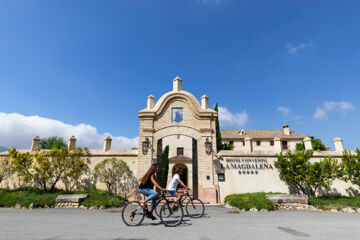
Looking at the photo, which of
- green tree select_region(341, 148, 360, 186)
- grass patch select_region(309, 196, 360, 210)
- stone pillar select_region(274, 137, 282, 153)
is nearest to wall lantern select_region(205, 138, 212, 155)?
stone pillar select_region(274, 137, 282, 153)

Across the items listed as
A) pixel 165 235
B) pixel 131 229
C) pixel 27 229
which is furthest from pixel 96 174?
pixel 165 235

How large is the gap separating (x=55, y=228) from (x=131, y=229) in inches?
87.1

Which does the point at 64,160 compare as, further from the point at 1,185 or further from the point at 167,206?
the point at 167,206

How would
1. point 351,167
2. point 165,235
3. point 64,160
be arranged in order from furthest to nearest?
1. point 64,160
2. point 351,167
3. point 165,235

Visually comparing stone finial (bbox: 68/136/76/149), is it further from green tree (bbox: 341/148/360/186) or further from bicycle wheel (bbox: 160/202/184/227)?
green tree (bbox: 341/148/360/186)

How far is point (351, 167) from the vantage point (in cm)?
1171

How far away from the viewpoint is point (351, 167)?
461 inches

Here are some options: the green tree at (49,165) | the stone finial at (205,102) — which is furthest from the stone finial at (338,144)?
the green tree at (49,165)

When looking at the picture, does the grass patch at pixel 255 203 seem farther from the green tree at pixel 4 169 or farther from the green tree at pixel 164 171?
the green tree at pixel 4 169

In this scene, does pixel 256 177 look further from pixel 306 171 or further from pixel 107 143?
pixel 107 143

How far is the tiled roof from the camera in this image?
121ft

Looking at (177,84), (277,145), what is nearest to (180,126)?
(177,84)

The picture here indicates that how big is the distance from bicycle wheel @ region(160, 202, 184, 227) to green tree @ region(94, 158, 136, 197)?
7322 mm

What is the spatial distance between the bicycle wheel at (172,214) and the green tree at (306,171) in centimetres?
962
